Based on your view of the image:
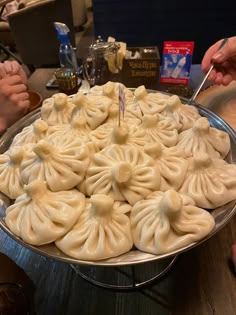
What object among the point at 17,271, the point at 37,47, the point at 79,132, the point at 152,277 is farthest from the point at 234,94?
the point at 37,47

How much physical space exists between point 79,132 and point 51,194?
0.26m

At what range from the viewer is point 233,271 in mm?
859

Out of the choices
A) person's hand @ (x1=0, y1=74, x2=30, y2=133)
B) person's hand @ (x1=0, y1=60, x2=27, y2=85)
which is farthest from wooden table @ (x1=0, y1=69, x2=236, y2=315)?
person's hand @ (x1=0, y1=60, x2=27, y2=85)

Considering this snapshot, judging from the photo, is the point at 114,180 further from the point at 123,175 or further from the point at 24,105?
the point at 24,105

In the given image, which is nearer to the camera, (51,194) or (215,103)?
(51,194)

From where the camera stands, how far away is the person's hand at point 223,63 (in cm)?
120

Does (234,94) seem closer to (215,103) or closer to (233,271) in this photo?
(215,103)

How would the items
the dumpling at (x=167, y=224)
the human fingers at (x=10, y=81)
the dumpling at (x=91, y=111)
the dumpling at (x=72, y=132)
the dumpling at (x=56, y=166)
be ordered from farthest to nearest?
the human fingers at (x=10, y=81) → the dumpling at (x=91, y=111) → the dumpling at (x=72, y=132) → the dumpling at (x=56, y=166) → the dumpling at (x=167, y=224)

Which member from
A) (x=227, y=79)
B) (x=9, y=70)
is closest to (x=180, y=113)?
(x=227, y=79)

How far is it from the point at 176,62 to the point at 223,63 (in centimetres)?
27

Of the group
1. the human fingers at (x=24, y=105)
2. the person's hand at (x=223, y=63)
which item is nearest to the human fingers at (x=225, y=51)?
the person's hand at (x=223, y=63)

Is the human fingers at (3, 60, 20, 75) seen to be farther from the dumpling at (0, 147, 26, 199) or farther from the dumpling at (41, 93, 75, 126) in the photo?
the dumpling at (0, 147, 26, 199)

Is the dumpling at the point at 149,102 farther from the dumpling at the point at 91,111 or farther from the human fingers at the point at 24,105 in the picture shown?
the human fingers at the point at 24,105

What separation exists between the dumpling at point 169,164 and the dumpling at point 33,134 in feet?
1.10
